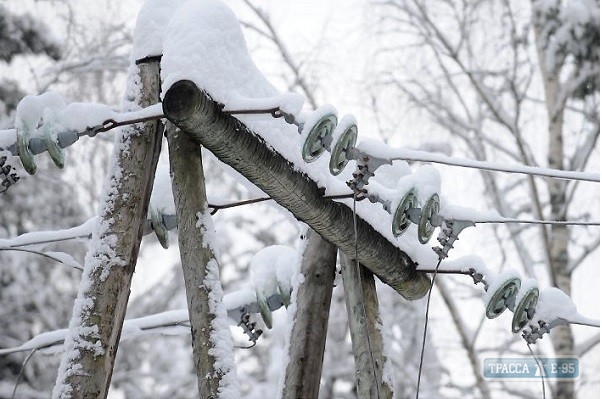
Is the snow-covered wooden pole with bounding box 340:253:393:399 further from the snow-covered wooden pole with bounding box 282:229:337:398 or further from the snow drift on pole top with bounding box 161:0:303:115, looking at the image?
the snow drift on pole top with bounding box 161:0:303:115

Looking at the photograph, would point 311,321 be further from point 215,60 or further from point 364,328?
point 215,60

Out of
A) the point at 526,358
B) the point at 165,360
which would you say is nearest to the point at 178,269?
the point at 165,360

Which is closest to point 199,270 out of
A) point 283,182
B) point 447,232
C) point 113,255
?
point 113,255

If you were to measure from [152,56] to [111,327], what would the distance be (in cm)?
92

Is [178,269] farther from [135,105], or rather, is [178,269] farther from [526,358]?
[135,105]

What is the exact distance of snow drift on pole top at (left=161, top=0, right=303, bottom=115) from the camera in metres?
2.67

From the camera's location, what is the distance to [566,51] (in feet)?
34.1

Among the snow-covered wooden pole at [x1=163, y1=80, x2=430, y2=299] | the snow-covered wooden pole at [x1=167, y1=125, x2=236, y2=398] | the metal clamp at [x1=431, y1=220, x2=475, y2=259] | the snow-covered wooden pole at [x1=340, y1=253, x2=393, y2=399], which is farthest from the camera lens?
the snow-covered wooden pole at [x1=340, y1=253, x2=393, y2=399]

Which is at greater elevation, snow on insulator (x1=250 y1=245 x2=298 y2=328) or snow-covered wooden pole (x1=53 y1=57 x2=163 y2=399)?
snow on insulator (x1=250 y1=245 x2=298 y2=328)

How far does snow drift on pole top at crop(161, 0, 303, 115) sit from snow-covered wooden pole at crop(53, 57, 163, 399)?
0.29 meters

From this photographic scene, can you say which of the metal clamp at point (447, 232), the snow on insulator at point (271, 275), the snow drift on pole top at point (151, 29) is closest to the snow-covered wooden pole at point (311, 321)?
the snow on insulator at point (271, 275)

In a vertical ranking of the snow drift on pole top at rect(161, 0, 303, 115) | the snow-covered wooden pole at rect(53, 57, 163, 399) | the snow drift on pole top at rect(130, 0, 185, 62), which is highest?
the snow drift on pole top at rect(130, 0, 185, 62)

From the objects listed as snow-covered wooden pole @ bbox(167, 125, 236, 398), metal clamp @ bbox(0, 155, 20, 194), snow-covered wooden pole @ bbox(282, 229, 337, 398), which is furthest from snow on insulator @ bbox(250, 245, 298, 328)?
metal clamp @ bbox(0, 155, 20, 194)

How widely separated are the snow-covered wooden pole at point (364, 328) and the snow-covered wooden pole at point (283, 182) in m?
0.08
